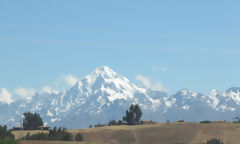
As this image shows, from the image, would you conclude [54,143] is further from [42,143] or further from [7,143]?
[7,143]

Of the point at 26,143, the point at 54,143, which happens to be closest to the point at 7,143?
the point at 26,143

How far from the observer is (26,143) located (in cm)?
17300

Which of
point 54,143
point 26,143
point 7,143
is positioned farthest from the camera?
point 54,143

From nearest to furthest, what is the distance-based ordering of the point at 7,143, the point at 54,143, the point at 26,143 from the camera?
1. the point at 7,143
2. the point at 26,143
3. the point at 54,143

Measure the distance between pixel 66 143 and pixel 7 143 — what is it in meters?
71.7

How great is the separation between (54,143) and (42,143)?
569 cm

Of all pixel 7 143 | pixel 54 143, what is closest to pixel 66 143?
pixel 54 143

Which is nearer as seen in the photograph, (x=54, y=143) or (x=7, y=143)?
(x=7, y=143)

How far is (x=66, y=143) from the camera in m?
186

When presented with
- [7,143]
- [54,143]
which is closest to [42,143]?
[54,143]

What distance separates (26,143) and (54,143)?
1405 centimetres

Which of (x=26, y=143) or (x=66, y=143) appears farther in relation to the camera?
(x=66, y=143)

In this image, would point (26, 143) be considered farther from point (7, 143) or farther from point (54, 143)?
point (7, 143)

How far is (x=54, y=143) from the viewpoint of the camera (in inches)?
7303
